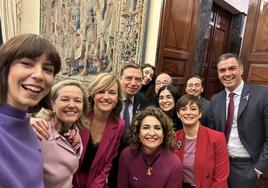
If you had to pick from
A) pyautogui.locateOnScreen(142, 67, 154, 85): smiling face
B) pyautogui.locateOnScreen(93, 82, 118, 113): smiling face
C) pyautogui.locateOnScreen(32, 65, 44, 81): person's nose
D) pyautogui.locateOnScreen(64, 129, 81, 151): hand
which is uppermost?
pyautogui.locateOnScreen(32, 65, 44, 81): person's nose

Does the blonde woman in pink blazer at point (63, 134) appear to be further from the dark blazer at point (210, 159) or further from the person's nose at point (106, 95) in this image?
the dark blazer at point (210, 159)

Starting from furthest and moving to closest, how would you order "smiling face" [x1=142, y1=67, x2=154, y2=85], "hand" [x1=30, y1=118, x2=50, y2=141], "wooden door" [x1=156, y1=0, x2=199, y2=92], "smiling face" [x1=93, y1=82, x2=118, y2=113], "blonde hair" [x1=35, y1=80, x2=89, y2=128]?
"wooden door" [x1=156, y1=0, x2=199, y2=92] → "smiling face" [x1=142, y1=67, x2=154, y2=85] → "smiling face" [x1=93, y1=82, x2=118, y2=113] → "blonde hair" [x1=35, y1=80, x2=89, y2=128] → "hand" [x1=30, y1=118, x2=50, y2=141]

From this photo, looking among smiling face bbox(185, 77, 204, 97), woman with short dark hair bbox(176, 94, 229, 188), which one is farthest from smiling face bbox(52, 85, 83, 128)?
smiling face bbox(185, 77, 204, 97)

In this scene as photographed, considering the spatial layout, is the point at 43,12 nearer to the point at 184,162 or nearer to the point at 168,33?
the point at 168,33

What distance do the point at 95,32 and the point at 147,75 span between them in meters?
2.32

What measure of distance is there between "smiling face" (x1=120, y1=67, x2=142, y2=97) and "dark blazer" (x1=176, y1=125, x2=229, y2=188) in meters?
0.78

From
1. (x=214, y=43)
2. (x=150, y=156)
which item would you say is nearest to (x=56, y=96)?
(x=150, y=156)

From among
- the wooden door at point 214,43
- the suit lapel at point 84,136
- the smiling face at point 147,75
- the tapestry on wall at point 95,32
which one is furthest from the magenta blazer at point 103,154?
the wooden door at point 214,43

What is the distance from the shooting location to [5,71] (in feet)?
3.50

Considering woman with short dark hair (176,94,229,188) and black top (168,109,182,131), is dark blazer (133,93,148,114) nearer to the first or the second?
black top (168,109,182,131)

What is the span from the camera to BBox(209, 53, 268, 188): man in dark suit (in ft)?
8.18

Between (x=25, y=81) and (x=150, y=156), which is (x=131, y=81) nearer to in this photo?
(x=150, y=156)

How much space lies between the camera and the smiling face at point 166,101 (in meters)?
2.76

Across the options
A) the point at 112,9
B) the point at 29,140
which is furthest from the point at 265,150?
the point at 112,9
